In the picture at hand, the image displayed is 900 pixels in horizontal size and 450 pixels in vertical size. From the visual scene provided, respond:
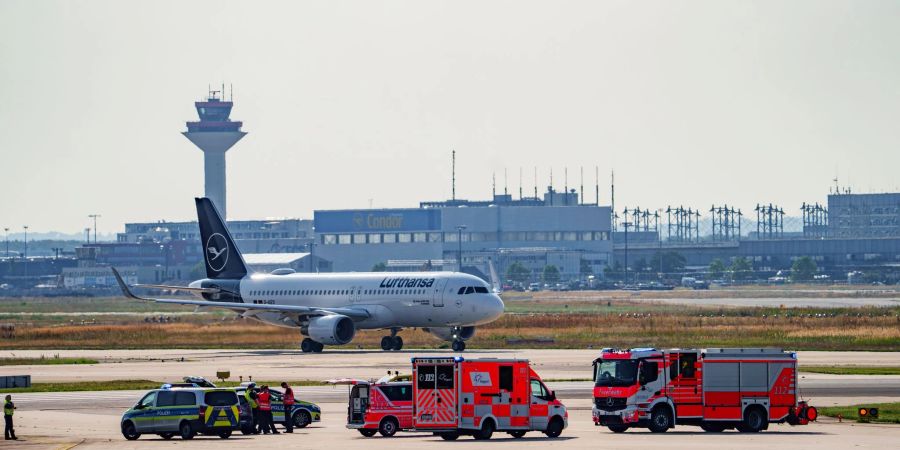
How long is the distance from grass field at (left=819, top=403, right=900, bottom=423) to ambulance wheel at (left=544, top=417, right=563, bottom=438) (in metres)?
9.46

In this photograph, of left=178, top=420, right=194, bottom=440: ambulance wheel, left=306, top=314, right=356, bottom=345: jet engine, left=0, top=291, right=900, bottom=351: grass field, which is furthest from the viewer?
left=0, top=291, right=900, bottom=351: grass field

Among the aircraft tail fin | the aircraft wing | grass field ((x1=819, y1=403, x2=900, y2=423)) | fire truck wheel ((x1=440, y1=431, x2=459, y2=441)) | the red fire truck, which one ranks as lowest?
fire truck wheel ((x1=440, y1=431, x2=459, y2=441))

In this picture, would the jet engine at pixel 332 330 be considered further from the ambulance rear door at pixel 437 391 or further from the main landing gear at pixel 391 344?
the ambulance rear door at pixel 437 391

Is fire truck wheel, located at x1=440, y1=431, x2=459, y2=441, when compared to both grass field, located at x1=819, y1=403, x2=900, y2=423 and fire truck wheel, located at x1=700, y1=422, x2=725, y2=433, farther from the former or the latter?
grass field, located at x1=819, y1=403, x2=900, y2=423

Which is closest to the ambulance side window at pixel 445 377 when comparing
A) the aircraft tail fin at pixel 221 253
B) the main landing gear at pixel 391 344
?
the main landing gear at pixel 391 344

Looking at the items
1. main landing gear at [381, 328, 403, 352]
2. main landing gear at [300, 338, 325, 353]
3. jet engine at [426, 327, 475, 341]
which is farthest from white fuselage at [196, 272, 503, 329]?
main landing gear at [300, 338, 325, 353]

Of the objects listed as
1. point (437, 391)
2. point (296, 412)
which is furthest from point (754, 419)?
point (296, 412)

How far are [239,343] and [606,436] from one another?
52.6 metres

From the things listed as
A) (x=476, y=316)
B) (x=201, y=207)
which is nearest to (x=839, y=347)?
(x=476, y=316)

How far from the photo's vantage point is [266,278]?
8831cm

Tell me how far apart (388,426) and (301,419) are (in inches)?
149

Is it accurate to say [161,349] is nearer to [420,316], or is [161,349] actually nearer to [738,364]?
[420,316]

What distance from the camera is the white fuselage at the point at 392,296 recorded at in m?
78.4

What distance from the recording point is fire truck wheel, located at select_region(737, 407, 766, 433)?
42438mm
